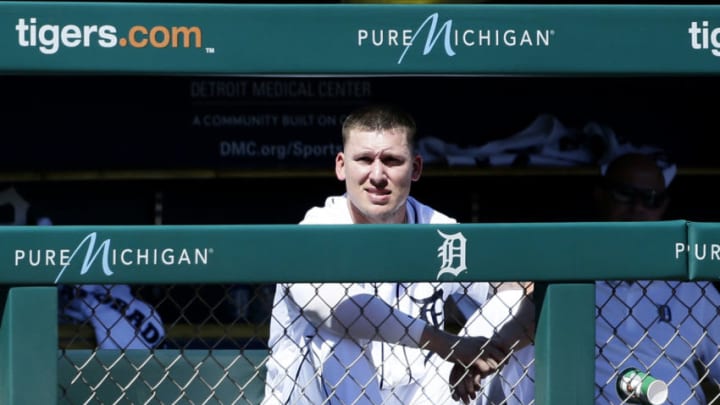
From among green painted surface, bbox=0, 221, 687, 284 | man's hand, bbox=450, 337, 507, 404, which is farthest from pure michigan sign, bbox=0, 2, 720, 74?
man's hand, bbox=450, 337, 507, 404

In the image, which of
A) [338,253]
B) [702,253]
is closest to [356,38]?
[338,253]

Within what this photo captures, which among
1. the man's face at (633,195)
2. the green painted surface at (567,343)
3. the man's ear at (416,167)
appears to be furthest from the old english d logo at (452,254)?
the man's face at (633,195)

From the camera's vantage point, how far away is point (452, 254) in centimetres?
268

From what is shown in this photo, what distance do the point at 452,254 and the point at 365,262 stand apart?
184mm

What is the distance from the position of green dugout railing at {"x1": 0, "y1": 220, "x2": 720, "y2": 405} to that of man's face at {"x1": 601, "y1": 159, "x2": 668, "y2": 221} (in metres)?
1.68

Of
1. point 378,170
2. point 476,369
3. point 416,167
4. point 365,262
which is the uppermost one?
point 416,167

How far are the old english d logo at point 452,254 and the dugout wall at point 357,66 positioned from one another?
18 millimetres

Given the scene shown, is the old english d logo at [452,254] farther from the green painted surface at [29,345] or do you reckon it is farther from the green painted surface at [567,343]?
the green painted surface at [29,345]

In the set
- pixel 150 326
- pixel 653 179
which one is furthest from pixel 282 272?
pixel 150 326

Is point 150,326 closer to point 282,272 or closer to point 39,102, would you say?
point 39,102

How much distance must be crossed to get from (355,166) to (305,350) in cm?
56

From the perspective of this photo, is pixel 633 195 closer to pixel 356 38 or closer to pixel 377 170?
pixel 377 170

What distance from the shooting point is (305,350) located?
3016 millimetres

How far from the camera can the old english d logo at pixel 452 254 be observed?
2.68 meters
